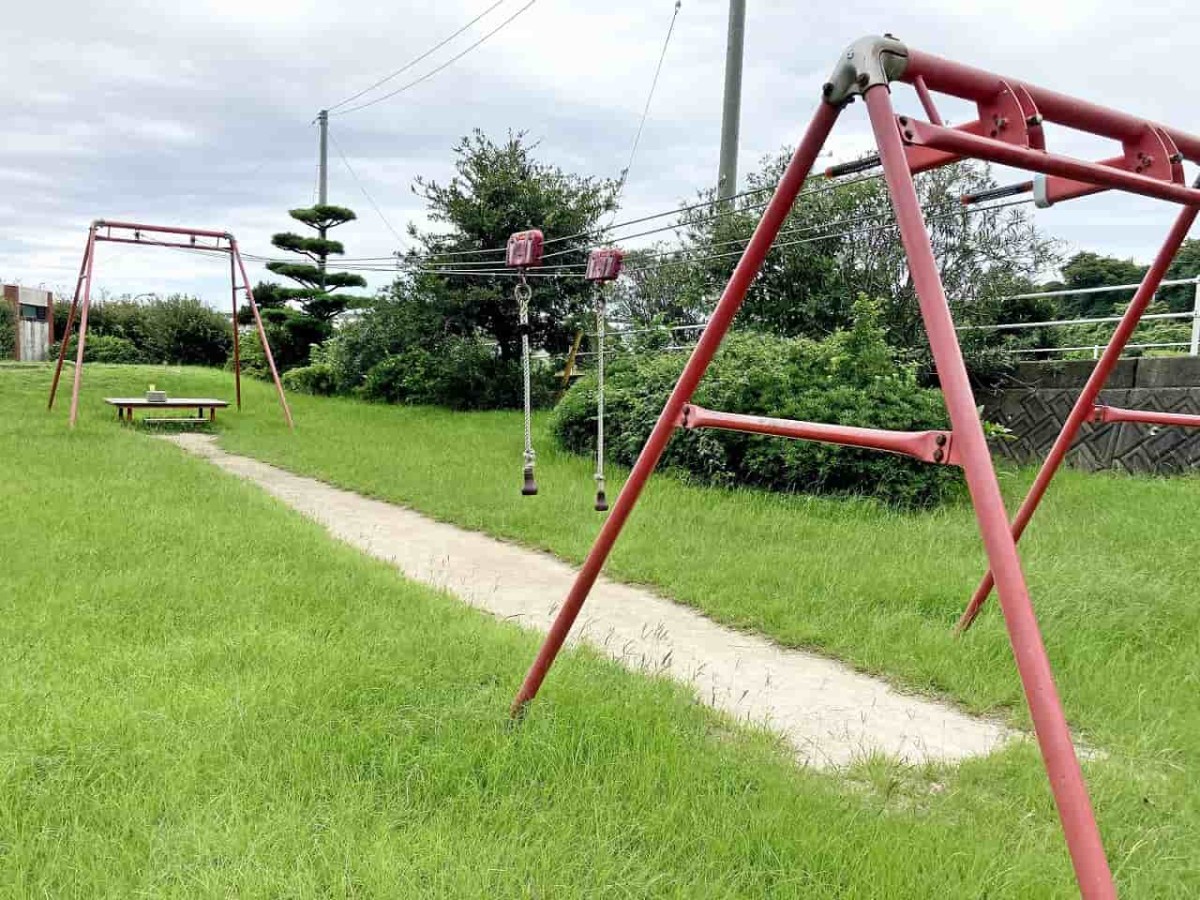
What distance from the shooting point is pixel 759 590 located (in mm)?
3953

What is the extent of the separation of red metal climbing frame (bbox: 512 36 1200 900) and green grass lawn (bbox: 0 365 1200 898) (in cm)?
43

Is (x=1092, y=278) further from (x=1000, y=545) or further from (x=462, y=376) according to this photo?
(x=1000, y=545)

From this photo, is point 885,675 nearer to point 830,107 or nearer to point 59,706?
point 830,107

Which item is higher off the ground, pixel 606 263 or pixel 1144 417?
pixel 606 263

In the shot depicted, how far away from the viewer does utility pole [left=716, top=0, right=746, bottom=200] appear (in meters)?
9.21

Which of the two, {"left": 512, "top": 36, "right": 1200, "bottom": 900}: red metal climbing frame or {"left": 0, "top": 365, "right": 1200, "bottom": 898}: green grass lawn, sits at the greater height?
{"left": 512, "top": 36, "right": 1200, "bottom": 900}: red metal climbing frame

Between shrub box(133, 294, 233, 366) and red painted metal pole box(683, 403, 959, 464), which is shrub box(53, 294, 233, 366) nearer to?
shrub box(133, 294, 233, 366)

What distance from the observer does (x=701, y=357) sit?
2.09 metres

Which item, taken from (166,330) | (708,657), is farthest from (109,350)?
(708,657)

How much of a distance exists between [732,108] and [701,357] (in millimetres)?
7966

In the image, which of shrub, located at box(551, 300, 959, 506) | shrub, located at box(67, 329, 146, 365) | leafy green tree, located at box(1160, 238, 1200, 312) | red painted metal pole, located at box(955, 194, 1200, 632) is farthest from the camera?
shrub, located at box(67, 329, 146, 365)

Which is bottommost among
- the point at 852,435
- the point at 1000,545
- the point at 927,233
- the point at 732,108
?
the point at 1000,545

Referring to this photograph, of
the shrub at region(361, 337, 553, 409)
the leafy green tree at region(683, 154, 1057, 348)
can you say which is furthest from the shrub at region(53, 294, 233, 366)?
the leafy green tree at region(683, 154, 1057, 348)

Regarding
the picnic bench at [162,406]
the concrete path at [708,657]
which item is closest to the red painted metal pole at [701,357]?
the concrete path at [708,657]
